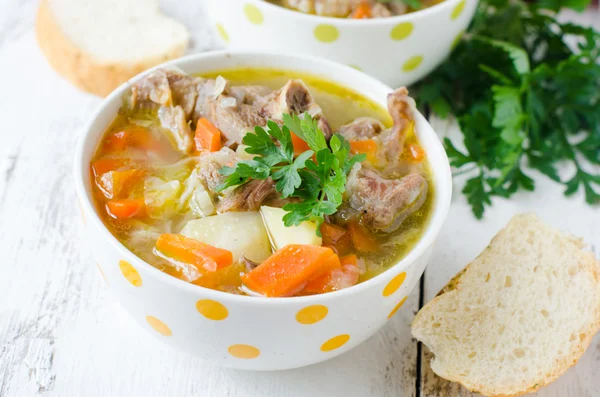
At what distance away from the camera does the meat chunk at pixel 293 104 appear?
2.52 meters

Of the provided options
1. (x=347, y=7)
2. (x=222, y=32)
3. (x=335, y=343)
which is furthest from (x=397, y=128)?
(x=222, y=32)

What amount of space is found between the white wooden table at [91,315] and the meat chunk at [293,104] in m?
0.82

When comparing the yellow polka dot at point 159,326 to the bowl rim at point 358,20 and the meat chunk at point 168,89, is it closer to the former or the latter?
the meat chunk at point 168,89

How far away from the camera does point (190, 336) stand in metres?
2.13

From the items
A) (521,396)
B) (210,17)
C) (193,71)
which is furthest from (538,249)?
(210,17)

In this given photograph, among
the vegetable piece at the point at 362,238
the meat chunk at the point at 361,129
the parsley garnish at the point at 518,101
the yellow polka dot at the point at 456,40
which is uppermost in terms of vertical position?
the meat chunk at the point at 361,129

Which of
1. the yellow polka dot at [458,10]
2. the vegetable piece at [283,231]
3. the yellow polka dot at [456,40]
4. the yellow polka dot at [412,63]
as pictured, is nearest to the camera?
the vegetable piece at [283,231]

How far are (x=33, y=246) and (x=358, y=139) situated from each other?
138 centimetres

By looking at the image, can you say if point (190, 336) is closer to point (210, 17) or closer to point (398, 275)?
point (398, 275)

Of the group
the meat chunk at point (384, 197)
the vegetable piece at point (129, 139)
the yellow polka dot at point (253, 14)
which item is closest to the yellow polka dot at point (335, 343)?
the meat chunk at point (384, 197)

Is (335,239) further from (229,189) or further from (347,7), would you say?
(347,7)

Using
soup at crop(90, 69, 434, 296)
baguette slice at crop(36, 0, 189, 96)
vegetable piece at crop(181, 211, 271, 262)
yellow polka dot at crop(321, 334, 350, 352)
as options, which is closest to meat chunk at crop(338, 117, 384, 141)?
soup at crop(90, 69, 434, 296)

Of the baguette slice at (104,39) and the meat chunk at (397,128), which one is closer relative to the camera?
the meat chunk at (397,128)

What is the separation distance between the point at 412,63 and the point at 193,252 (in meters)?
1.71
